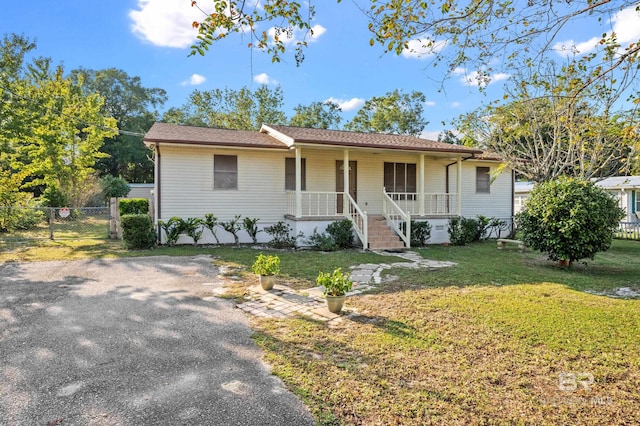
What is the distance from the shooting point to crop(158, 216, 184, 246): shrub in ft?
35.8

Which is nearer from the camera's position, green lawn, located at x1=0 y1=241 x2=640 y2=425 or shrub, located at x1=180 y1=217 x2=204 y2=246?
green lawn, located at x1=0 y1=241 x2=640 y2=425

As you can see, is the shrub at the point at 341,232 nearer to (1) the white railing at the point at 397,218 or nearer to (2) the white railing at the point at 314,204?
(2) the white railing at the point at 314,204

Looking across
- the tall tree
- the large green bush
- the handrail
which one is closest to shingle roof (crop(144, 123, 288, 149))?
the handrail

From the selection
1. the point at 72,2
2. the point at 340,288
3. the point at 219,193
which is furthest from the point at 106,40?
the point at 340,288

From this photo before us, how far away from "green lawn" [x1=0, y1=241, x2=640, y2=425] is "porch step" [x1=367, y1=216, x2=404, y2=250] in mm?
4145

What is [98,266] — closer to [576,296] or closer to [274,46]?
[274,46]

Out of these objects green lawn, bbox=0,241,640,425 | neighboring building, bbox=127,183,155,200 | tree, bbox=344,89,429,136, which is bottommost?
green lawn, bbox=0,241,640,425

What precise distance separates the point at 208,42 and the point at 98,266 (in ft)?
21.1

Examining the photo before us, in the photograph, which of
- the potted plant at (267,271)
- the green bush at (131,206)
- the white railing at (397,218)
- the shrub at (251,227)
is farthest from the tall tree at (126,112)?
the potted plant at (267,271)

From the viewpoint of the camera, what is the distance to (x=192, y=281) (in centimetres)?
679

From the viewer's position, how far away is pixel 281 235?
468 inches

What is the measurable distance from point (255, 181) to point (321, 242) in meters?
3.22

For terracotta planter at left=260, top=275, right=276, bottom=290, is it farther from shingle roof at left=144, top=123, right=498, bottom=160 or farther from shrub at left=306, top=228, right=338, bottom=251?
shingle roof at left=144, top=123, right=498, bottom=160

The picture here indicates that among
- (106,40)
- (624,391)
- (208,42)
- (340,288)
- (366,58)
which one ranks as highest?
(106,40)
